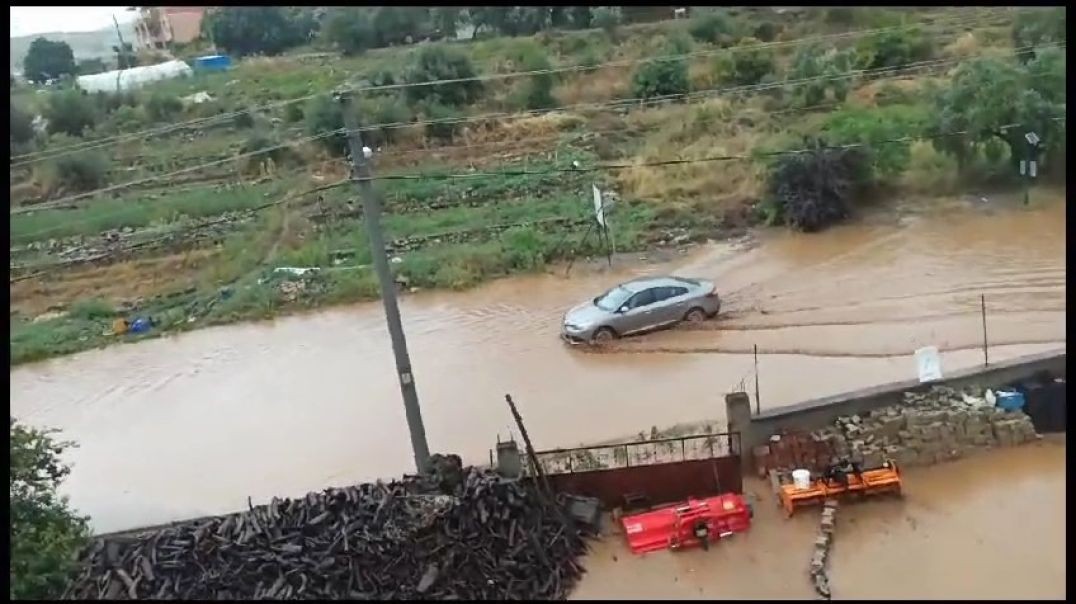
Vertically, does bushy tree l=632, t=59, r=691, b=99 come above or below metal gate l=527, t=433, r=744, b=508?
above

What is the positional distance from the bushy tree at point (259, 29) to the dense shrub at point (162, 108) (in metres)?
7.45

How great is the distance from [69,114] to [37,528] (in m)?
28.6

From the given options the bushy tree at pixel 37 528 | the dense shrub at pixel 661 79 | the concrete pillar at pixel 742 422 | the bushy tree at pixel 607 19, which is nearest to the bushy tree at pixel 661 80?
the dense shrub at pixel 661 79

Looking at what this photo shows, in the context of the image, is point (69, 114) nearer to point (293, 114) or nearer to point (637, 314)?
point (293, 114)

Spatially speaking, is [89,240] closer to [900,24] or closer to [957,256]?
[957,256]

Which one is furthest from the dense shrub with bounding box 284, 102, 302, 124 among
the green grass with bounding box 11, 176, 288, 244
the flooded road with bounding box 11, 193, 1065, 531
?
the flooded road with bounding box 11, 193, 1065, 531

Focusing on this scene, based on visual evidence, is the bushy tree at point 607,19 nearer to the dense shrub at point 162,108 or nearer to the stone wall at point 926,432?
the dense shrub at point 162,108

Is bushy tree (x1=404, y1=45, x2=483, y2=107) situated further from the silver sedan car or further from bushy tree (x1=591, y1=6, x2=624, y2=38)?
the silver sedan car

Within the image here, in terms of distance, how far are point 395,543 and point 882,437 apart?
18.7 feet

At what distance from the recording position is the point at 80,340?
19.0 m

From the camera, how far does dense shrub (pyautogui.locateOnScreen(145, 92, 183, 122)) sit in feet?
119

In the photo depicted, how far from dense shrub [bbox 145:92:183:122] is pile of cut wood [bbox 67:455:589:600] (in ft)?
93.1

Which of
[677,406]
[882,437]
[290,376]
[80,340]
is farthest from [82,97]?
[882,437]

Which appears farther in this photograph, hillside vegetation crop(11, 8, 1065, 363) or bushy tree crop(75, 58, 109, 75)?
bushy tree crop(75, 58, 109, 75)
